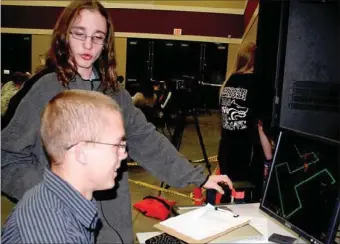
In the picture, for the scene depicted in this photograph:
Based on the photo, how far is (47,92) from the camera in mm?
1358

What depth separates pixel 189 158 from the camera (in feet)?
20.1

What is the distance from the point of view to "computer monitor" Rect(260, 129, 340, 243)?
1246 mm

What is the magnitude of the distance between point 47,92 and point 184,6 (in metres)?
10.1

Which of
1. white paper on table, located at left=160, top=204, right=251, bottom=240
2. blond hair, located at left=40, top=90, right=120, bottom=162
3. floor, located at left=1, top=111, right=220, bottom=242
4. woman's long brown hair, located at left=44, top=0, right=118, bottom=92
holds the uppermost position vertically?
woman's long brown hair, located at left=44, top=0, right=118, bottom=92

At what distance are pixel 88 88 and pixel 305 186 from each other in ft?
2.78

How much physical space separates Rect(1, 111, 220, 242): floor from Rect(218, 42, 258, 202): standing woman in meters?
0.92

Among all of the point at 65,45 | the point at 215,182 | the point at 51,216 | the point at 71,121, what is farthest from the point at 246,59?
the point at 51,216

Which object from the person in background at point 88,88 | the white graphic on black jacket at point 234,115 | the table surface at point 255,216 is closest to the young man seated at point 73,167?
the person in background at point 88,88

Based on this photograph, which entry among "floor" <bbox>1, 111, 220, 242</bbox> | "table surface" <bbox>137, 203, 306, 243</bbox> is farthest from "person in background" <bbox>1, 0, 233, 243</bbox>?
"floor" <bbox>1, 111, 220, 242</bbox>

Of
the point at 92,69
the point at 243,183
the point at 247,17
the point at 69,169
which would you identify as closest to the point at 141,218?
the point at 243,183

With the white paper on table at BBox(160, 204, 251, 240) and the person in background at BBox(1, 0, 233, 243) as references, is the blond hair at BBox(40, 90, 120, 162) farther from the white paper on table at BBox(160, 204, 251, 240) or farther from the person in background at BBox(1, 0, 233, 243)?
the white paper on table at BBox(160, 204, 251, 240)

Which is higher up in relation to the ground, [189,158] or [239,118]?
[239,118]

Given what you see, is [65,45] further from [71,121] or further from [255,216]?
[255,216]

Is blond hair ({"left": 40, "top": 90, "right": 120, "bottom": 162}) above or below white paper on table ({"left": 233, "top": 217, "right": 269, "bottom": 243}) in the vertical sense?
above
